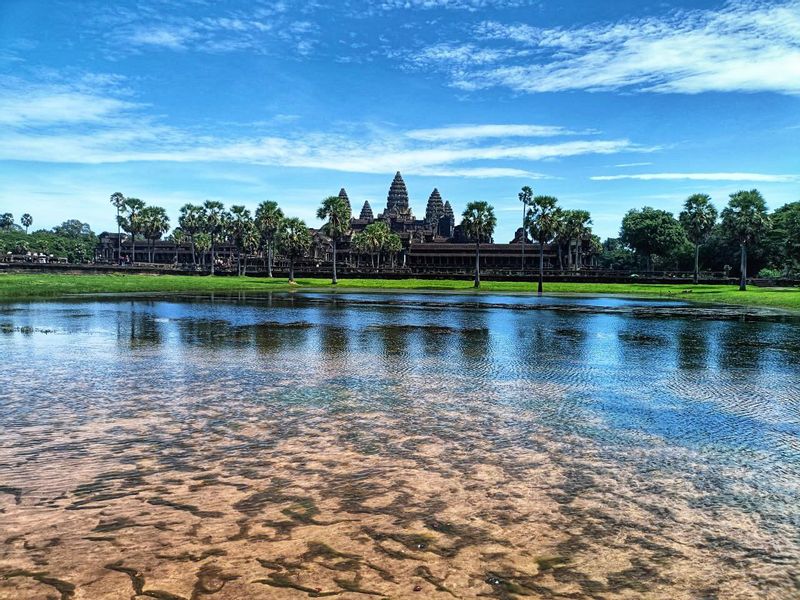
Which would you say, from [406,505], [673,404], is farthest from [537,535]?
[673,404]

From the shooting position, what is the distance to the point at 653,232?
112188 mm

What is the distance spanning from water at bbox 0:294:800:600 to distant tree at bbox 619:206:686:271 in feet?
333

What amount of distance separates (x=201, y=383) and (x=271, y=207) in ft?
291

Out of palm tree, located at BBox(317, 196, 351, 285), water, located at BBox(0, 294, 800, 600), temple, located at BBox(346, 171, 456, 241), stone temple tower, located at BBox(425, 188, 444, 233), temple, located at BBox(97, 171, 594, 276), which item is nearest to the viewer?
water, located at BBox(0, 294, 800, 600)

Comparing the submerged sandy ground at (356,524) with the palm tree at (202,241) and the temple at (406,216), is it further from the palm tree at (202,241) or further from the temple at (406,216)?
the temple at (406,216)

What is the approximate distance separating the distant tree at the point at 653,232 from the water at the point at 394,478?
3995 inches

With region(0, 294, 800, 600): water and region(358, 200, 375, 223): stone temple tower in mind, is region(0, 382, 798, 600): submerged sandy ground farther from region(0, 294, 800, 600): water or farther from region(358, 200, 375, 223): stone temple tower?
region(358, 200, 375, 223): stone temple tower

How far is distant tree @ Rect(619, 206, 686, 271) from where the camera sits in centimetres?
11144

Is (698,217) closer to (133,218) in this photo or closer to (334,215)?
(334,215)

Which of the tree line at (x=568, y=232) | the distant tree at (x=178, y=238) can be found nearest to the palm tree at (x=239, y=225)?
the tree line at (x=568, y=232)

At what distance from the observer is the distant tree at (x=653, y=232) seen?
4387 inches

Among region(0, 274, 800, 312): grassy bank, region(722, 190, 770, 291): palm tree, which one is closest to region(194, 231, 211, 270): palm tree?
region(0, 274, 800, 312): grassy bank

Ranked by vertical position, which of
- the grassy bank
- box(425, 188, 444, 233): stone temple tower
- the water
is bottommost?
the water

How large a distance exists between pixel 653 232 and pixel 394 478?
115 m
